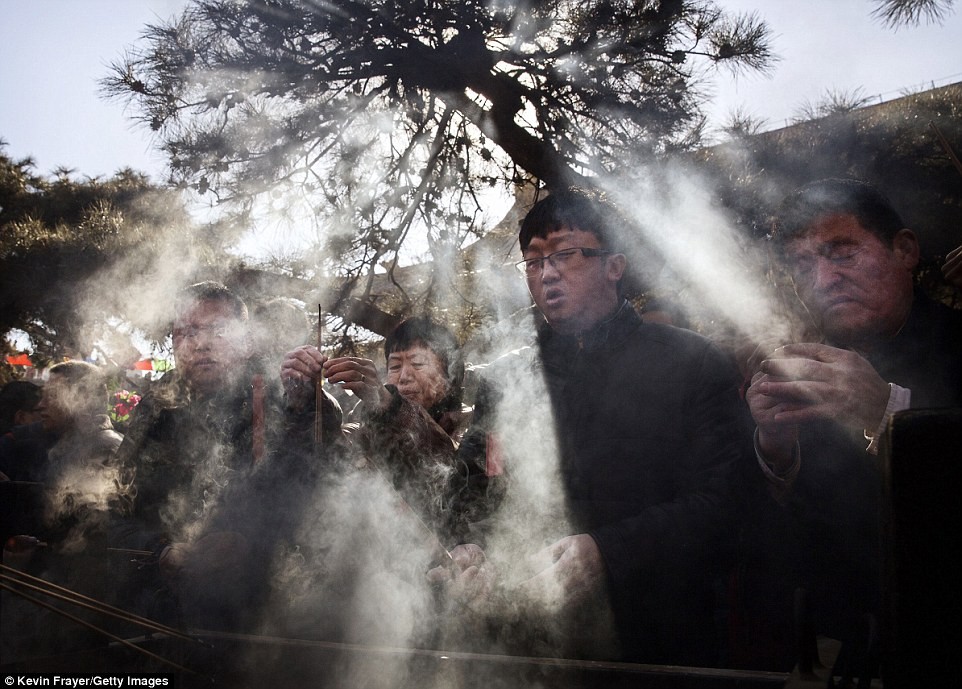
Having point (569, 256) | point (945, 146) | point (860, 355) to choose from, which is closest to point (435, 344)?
A: point (569, 256)

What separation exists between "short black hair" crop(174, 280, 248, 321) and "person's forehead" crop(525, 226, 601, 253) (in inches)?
62.5

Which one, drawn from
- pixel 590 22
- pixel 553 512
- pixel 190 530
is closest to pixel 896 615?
pixel 553 512

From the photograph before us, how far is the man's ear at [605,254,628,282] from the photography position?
2.46 metres

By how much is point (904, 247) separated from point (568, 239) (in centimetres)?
105

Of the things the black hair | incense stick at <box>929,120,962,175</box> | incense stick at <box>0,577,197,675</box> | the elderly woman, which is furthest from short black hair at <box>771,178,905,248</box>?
the black hair

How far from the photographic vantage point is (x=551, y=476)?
7.63ft

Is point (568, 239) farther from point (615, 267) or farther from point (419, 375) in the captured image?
point (419, 375)

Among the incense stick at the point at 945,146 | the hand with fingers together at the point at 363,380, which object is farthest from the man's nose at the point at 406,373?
the incense stick at the point at 945,146

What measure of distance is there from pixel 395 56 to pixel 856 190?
3308mm

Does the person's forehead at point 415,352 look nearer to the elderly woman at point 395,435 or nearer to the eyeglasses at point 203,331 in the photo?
the elderly woman at point 395,435

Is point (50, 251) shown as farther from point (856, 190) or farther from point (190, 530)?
point (856, 190)

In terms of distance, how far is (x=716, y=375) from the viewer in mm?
2256

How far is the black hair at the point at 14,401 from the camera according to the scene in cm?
576

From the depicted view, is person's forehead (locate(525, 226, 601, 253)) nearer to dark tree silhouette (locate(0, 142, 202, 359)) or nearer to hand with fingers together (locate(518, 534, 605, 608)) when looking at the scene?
hand with fingers together (locate(518, 534, 605, 608))
